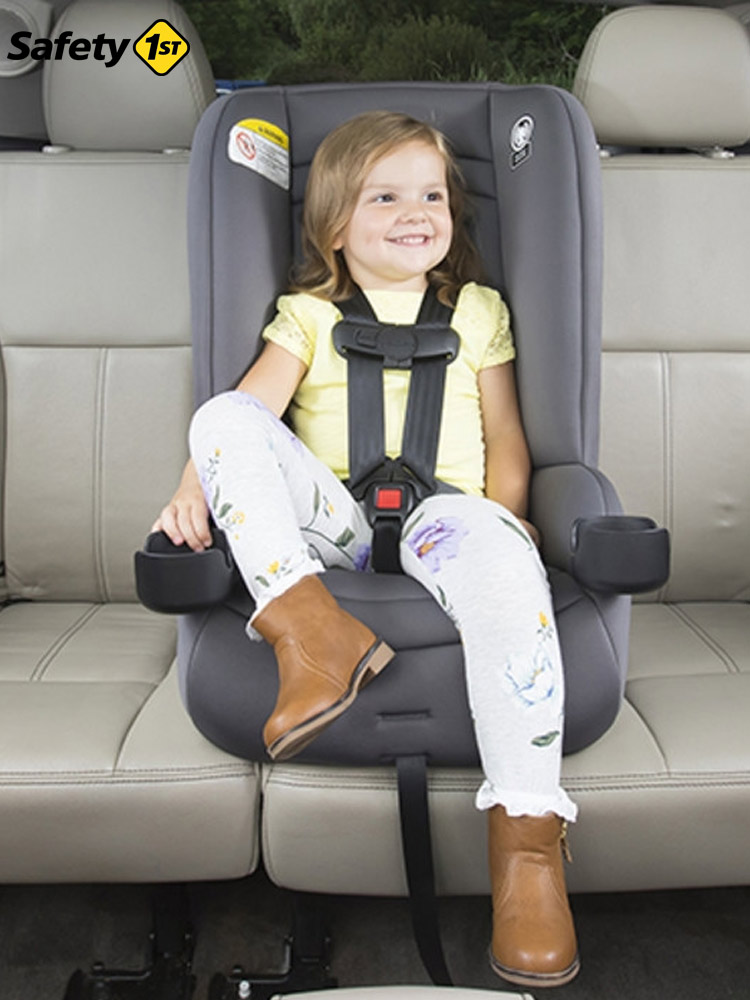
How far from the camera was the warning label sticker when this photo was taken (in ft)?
5.42

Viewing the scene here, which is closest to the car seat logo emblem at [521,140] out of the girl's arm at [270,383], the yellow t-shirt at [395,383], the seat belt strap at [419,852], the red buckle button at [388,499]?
the yellow t-shirt at [395,383]

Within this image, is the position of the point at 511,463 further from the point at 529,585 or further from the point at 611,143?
the point at 611,143

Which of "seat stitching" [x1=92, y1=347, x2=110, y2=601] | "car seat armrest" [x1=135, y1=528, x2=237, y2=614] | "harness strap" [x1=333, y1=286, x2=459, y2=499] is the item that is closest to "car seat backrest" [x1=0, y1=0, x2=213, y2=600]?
"seat stitching" [x1=92, y1=347, x2=110, y2=601]

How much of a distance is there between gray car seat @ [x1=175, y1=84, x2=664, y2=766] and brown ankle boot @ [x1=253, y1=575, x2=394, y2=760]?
0.15 feet

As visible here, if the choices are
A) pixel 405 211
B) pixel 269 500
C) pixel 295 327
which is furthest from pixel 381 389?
pixel 269 500

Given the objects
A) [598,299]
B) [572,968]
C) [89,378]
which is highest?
[598,299]

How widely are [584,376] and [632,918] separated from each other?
826mm

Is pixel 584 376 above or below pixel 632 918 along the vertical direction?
above

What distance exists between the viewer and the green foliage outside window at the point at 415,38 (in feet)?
6.52

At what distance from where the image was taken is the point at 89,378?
183 centimetres

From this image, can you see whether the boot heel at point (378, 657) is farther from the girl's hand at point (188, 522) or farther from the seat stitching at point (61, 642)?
the seat stitching at point (61, 642)

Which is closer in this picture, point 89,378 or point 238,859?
point 238,859

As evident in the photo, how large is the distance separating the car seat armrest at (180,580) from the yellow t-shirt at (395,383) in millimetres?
428

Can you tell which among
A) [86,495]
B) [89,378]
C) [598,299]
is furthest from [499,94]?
[86,495]
